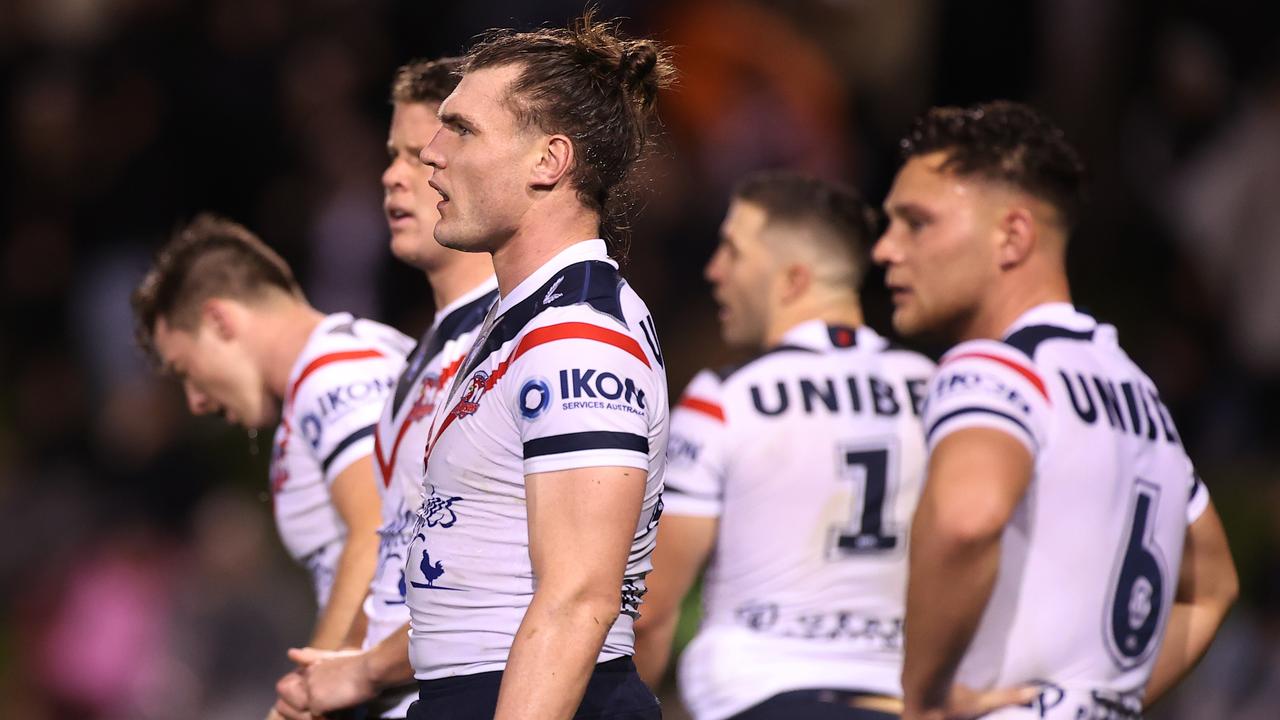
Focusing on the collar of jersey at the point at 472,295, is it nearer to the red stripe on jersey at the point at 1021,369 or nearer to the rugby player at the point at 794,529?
the rugby player at the point at 794,529

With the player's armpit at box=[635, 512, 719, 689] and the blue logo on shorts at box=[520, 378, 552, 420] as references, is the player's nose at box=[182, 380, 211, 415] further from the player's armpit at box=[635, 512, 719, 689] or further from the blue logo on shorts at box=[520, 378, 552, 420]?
the blue logo on shorts at box=[520, 378, 552, 420]

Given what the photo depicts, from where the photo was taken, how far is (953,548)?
3.53 meters

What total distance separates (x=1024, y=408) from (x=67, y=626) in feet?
26.4

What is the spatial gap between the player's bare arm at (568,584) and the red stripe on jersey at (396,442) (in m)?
1.01

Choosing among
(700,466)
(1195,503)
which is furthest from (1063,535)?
(700,466)

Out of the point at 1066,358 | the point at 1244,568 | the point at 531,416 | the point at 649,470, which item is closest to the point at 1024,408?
the point at 1066,358

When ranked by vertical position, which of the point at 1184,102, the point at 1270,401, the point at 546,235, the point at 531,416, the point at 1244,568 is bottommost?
the point at 1244,568

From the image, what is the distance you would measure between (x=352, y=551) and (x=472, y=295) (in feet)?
2.26

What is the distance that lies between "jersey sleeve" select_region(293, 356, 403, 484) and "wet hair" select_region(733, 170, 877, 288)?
56.2 inches

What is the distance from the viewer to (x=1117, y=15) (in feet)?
34.4

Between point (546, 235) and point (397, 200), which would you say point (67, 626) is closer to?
point (397, 200)

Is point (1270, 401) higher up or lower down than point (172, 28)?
lower down

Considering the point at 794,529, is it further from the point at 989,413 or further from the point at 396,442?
the point at 396,442

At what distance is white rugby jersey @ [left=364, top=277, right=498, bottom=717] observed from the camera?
3719mm
